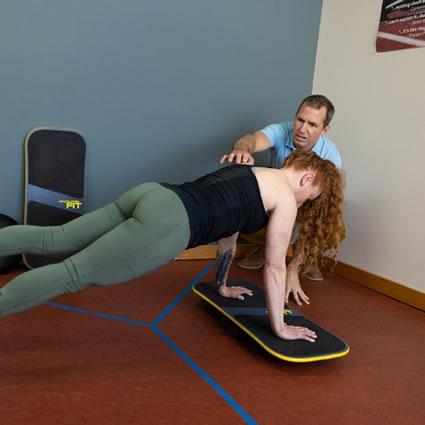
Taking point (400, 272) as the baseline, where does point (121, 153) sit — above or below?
above

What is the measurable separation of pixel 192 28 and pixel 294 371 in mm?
2518

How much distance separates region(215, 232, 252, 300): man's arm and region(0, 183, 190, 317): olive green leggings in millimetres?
754

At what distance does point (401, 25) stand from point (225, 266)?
2154mm

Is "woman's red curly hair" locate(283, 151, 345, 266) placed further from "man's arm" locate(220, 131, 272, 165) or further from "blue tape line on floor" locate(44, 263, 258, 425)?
"blue tape line on floor" locate(44, 263, 258, 425)

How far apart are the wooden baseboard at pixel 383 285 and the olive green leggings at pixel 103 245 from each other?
6.41ft

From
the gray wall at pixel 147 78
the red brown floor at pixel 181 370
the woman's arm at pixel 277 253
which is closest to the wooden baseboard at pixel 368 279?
the red brown floor at pixel 181 370

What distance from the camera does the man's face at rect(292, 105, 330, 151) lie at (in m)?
2.77

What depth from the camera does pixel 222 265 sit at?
8.04 ft

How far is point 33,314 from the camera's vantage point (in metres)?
2.21

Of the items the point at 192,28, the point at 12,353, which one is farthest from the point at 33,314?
the point at 192,28

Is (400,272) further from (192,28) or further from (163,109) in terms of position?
(192,28)

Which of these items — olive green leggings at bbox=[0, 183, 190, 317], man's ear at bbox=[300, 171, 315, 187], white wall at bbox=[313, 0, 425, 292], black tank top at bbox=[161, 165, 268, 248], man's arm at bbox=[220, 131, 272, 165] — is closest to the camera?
olive green leggings at bbox=[0, 183, 190, 317]

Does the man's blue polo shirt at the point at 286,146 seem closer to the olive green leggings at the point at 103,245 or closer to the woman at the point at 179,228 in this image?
the woman at the point at 179,228

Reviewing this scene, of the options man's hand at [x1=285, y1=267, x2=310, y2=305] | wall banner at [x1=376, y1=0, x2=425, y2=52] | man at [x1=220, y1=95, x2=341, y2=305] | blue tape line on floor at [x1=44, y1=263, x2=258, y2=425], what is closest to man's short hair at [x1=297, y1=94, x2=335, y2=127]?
man at [x1=220, y1=95, x2=341, y2=305]
